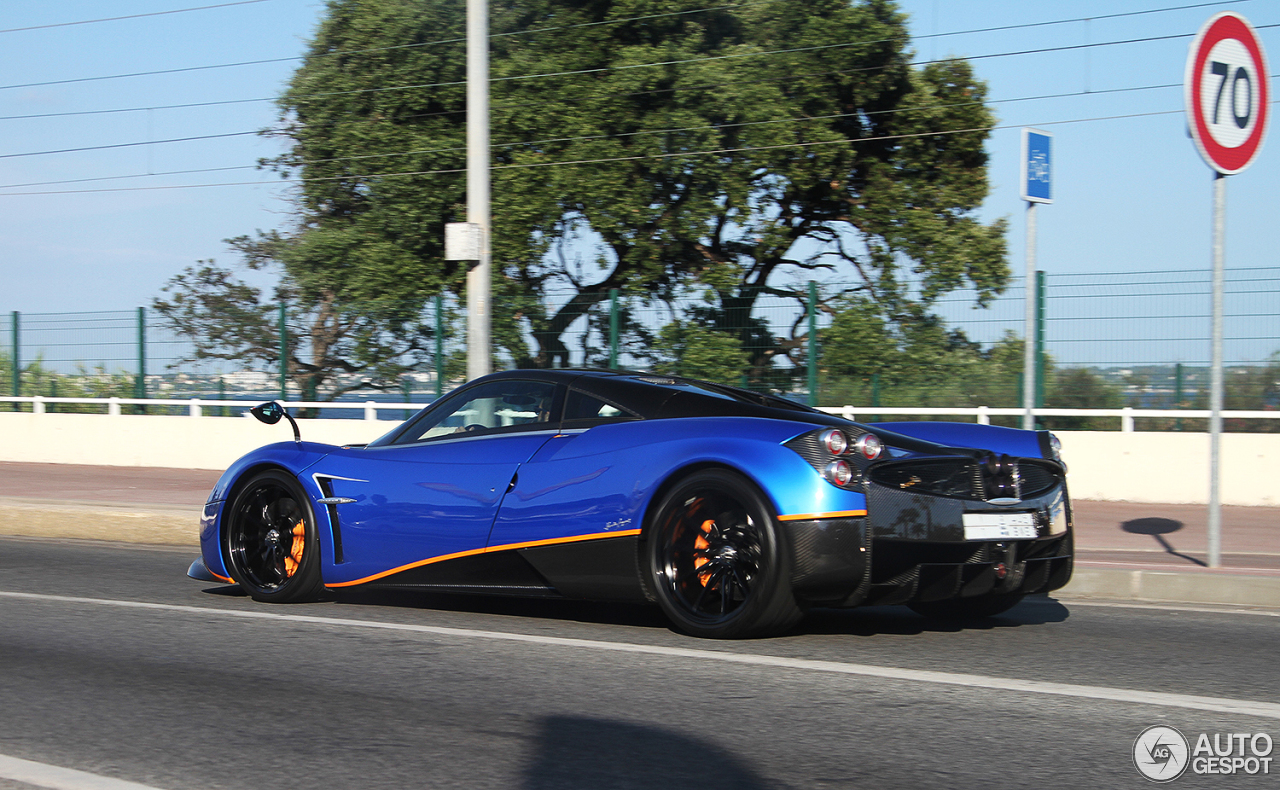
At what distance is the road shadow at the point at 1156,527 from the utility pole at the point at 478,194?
5.47 metres

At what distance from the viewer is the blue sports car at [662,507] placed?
4.82 meters

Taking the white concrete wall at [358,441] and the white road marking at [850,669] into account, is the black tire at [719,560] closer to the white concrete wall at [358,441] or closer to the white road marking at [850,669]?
the white road marking at [850,669]

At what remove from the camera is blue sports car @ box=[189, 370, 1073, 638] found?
15.8 ft

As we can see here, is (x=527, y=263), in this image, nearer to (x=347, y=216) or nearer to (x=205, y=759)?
(x=347, y=216)

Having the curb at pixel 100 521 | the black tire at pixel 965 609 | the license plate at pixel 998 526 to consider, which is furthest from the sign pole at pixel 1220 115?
the curb at pixel 100 521

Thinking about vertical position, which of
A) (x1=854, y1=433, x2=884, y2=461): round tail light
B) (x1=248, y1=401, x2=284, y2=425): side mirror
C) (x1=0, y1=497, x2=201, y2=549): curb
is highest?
(x1=248, y1=401, x2=284, y2=425): side mirror

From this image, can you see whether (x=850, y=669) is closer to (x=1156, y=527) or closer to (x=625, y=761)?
(x=625, y=761)

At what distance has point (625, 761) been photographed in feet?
11.4

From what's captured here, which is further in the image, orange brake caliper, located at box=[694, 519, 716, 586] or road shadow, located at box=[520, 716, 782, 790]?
orange brake caliper, located at box=[694, 519, 716, 586]

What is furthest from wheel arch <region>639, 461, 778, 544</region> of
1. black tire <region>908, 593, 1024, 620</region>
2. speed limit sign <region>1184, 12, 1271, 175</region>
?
speed limit sign <region>1184, 12, 1271, 175</region>

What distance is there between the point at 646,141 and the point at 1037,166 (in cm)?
1175

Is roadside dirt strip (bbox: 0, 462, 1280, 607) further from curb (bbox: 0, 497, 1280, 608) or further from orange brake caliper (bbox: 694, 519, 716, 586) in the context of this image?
orange brake caliper (bbox: 694, 519, 716, 586)

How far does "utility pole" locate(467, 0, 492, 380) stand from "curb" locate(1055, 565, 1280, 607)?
5.36 metres

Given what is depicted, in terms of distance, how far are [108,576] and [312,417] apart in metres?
9.11
